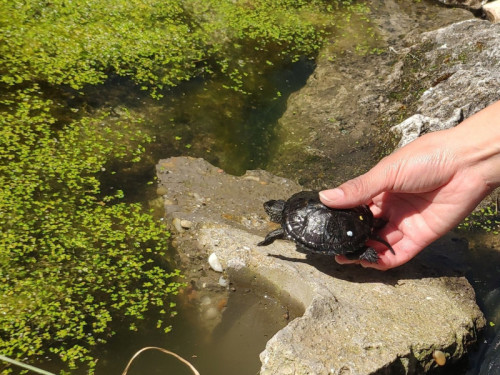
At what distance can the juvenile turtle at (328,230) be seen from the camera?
250cm

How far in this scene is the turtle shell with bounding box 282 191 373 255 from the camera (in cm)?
251

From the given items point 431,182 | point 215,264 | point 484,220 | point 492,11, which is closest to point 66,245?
point 215,264

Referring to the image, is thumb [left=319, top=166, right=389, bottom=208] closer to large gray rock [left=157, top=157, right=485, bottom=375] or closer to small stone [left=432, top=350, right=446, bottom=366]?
large gray rock [left=157, top=157, right=485, bottom=375]

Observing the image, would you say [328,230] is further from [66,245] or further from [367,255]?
[66,245]

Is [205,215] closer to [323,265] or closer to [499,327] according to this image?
[323,265]

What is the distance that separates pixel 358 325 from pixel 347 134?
163 cm

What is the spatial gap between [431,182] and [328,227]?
1.72ft

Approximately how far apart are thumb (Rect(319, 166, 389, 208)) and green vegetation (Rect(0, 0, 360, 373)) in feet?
2.91

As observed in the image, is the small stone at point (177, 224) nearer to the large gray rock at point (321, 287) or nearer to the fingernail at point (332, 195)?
the large gray rock at point (321, 287)

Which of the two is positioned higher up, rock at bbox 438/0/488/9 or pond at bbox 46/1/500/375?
rock at bbox 438/0/488/9

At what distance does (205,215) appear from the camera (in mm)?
2861

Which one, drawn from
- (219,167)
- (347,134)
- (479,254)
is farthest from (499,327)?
(219,167)

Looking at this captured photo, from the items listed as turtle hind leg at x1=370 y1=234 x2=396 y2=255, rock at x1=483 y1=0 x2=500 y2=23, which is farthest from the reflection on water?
rock at x1=483 y1=0 x2=500 y2=23

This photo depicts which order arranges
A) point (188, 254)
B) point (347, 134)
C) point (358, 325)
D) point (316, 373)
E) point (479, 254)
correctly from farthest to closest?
point (347, 134) → point (479, 254) → point (188, 254) → point (358, 325) → point (316, 373)
